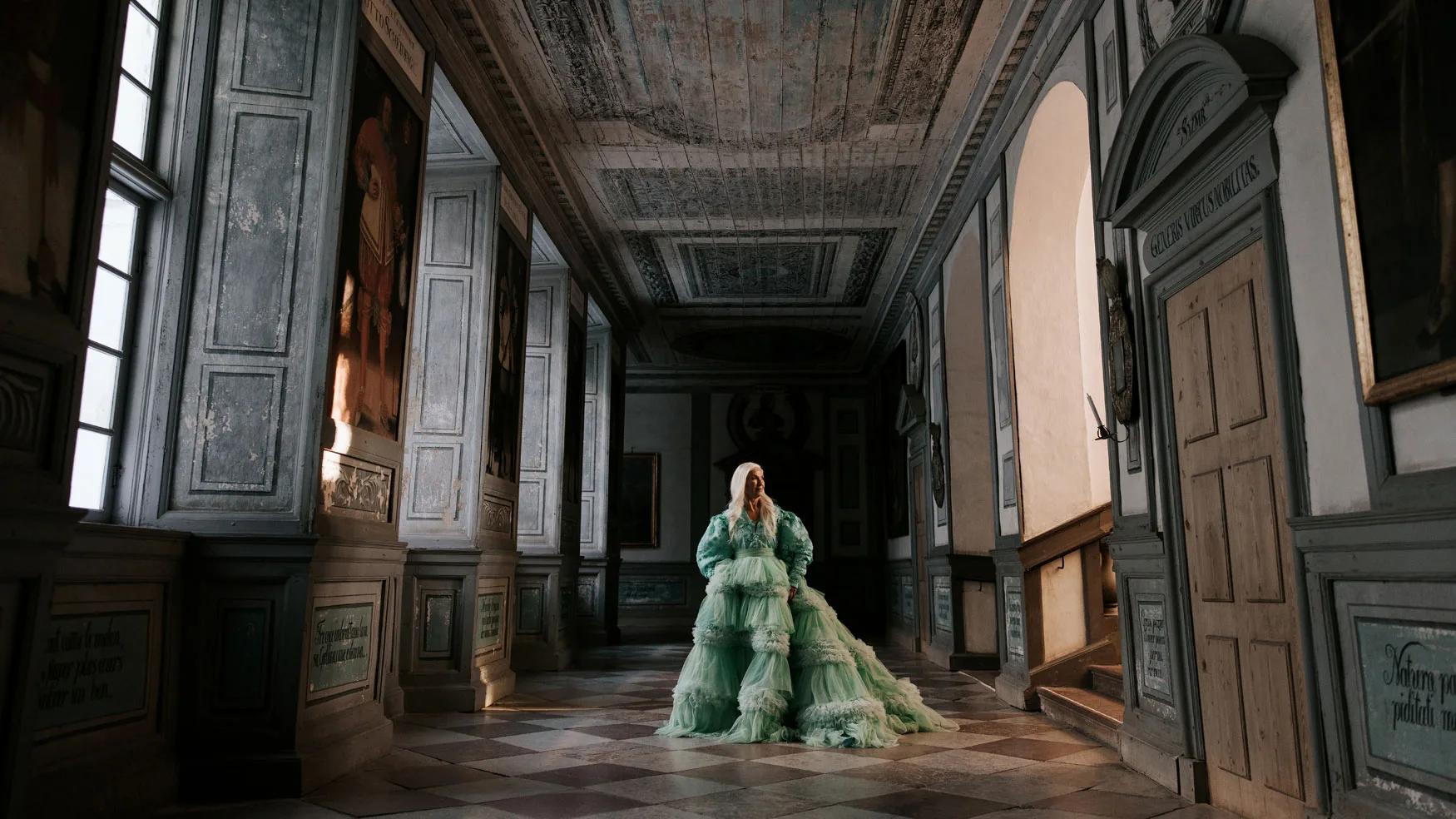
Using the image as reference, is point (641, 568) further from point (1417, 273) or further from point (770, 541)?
point (1417, 273)

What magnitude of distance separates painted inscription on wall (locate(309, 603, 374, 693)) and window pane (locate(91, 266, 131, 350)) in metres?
1.40

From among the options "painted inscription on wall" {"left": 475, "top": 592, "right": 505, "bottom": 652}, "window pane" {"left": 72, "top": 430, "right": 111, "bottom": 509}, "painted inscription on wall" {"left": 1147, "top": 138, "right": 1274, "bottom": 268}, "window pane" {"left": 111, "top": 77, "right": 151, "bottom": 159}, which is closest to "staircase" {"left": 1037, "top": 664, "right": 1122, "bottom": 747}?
"painted inscription on wall" {"left": 1147, "top": 138, "right": 1274, "bottom": 268}

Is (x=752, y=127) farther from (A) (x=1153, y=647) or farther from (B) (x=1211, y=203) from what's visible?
(A) (x=1153, y=647)

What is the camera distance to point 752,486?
557 cm

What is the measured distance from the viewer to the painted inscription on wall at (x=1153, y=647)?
4168 millimetres

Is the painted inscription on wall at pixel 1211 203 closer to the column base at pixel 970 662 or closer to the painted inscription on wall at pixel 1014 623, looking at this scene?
the painted inscription on wall at pixel 1014 623

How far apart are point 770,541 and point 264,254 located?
3052 mm

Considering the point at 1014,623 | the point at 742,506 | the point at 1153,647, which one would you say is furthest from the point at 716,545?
the point at 1014,623

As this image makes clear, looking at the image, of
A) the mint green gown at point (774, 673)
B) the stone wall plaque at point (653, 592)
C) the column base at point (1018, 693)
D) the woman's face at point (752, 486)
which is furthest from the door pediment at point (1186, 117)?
the stone wall plaque at point (653, 592)

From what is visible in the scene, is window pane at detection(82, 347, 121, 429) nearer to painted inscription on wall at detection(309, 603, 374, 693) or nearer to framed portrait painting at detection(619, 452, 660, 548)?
painted inscription on wall at detection(309, 603, 374, 693)

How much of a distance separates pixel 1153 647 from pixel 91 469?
15.1 ft

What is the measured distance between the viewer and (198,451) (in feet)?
12.9

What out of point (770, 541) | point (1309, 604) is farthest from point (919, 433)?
point (1309, 604)

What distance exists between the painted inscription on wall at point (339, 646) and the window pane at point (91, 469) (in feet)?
3.16
